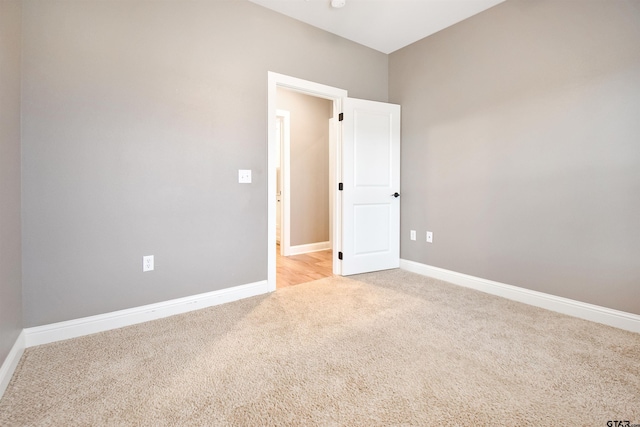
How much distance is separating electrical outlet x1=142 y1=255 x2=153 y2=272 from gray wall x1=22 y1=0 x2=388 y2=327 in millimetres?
32

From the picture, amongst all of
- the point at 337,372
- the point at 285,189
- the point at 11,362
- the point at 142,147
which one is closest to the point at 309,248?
the point at 285,189

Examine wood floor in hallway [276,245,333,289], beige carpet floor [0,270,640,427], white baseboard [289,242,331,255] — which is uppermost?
white baseboard [289,242,331,255]

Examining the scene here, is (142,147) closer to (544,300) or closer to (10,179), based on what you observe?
(10,179)

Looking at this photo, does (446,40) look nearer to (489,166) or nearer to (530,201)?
(489,166)

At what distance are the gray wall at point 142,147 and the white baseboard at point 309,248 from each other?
72.5 inches

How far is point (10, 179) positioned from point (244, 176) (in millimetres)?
1435

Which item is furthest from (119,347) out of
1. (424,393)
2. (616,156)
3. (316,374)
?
(616,156)

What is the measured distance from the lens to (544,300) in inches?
93.9

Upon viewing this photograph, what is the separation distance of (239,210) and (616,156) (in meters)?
2.89

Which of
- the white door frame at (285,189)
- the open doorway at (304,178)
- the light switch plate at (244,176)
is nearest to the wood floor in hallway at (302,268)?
the open doorway at (304,178)

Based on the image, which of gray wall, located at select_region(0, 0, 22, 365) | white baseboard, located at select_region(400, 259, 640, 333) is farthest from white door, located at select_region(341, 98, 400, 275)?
gray wall, located at select_region(0, 0, 22, 365)

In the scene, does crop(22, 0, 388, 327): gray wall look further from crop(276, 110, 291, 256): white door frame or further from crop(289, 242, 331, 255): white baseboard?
crop(289, 242, 331, 255): white baseboard

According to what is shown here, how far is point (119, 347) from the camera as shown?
1.76 m

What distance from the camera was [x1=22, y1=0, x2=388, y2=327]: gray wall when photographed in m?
1.78
